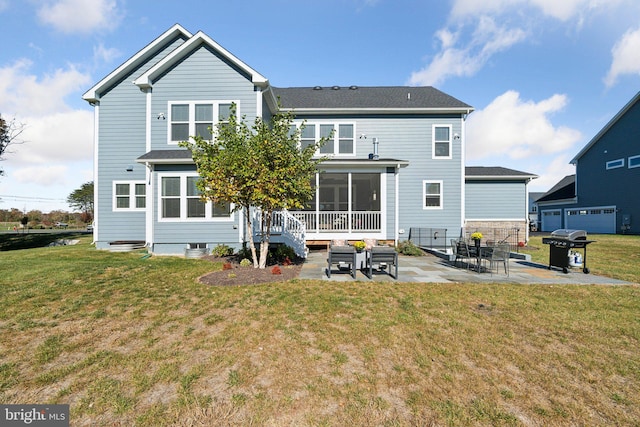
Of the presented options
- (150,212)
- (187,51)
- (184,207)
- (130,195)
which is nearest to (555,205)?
(184,207)

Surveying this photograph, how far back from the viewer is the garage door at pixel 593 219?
24.7 meters

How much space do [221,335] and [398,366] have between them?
102 inches

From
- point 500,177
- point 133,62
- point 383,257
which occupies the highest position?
point 133,62

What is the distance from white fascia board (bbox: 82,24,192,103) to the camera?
13.0 meters

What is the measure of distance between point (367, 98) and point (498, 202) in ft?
32.7

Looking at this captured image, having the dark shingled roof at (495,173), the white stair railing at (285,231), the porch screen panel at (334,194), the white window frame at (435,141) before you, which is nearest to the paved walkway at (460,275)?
the white stair railing at (285,231)

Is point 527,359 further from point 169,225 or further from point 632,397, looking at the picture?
point 169,225

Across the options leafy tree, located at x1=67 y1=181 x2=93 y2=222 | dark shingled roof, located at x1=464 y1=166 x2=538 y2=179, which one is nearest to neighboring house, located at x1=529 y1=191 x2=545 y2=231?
dark shingled roof, located at x1=464 y1=166 x2=538 y2=179

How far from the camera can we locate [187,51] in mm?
12320

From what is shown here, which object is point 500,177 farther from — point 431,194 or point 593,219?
point 593,219

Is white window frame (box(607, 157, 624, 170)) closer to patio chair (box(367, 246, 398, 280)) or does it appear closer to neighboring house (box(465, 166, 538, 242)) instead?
neighboring house (box(465, 166, 538, 242))

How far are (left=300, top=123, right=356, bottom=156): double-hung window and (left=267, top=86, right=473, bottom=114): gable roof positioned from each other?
794mm

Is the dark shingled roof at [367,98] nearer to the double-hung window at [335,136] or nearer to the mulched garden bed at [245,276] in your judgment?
the double-hung window at [335,136]

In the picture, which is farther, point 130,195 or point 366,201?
point 366,201
